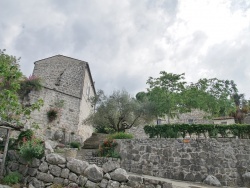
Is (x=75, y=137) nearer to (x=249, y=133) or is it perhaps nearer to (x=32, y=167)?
(x=32, y=167)

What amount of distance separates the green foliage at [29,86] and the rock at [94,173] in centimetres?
1196

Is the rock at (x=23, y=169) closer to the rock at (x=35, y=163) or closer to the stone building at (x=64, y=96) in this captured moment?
the rock at (x=35, y=163)

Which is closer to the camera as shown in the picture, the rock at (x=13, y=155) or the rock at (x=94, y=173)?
the rock at (x=94, y=173)

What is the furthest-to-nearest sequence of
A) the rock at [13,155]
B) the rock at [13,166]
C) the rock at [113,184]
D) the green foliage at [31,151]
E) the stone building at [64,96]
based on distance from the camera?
the stone building at [64,96]
the rock at [13,155]
the rock at [13,166]
the green foliage at [31,151]
the rock at [113,184]

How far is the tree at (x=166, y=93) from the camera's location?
17648mm

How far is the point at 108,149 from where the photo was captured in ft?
41.6

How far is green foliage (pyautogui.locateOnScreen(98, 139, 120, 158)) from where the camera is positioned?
12.3 metres

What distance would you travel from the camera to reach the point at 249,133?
12.0 m

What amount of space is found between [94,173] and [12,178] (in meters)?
2.63

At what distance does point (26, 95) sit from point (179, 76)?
13.5 meters

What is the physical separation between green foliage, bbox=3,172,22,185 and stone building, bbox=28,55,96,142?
9196mm

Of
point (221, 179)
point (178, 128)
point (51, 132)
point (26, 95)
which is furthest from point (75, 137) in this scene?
point (221, 179)

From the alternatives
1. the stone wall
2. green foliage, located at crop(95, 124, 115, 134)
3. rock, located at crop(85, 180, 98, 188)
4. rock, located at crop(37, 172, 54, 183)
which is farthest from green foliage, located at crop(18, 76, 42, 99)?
rock, located at crop(85, 180, 98, 188)

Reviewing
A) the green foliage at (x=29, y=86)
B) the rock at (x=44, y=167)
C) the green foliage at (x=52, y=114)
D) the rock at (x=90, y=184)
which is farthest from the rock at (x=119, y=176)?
the green foliage at (x=29, y=86)
